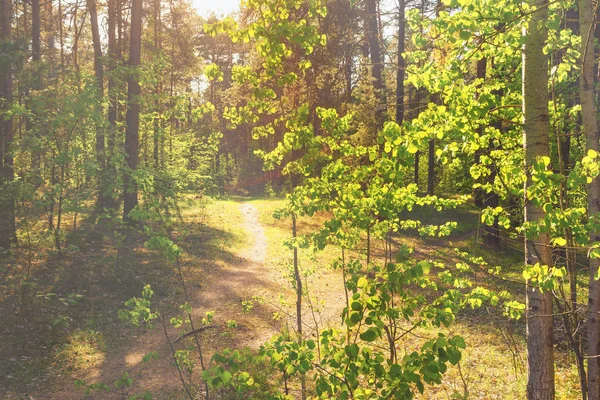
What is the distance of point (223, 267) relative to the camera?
14.9 m

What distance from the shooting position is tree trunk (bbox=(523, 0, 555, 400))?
422 centimetres

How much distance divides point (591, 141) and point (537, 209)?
33.0 inches

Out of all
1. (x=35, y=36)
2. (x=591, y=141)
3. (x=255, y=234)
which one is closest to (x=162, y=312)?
(x=255, y=234)

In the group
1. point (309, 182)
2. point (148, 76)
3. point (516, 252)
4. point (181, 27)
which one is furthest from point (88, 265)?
point (181, 27)

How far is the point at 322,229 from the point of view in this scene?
4.50 metres

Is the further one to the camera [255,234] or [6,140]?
[255,234]

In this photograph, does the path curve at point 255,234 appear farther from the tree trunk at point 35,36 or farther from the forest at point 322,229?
the tree trunk at point 35,36

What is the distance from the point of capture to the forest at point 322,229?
141 inches

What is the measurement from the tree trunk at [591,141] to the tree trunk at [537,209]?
35cm

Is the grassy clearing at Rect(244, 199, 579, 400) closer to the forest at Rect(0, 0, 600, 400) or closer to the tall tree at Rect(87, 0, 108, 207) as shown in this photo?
the forest at Rect(0, 0, 600, 400)

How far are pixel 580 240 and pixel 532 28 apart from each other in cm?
211

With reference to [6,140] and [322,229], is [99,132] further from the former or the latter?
[322,229]

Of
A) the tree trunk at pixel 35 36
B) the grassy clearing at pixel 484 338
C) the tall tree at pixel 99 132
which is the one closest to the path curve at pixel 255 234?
the grassy clearing at pixel 484 338

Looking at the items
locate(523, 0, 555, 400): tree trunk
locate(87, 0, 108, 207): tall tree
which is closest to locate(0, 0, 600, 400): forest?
locate(523, 0, 555, 400): tree trunk
